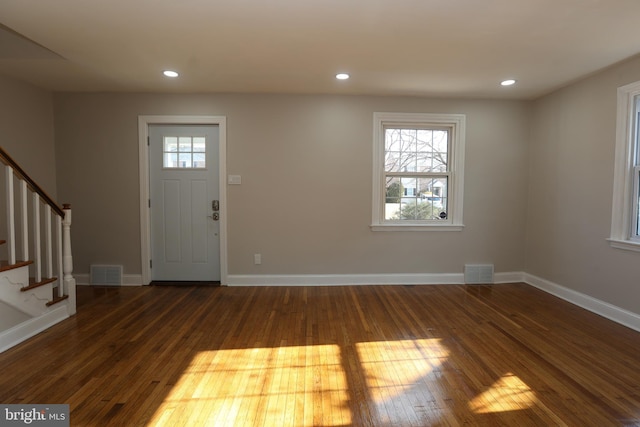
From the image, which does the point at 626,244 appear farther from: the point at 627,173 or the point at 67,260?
the point at 67,260

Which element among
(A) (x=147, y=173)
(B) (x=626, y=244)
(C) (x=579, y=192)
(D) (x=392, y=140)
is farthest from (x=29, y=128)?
(B) (x=626, y=244)

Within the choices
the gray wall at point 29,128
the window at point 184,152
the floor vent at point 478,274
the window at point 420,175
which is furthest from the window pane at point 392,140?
the gray wall at point 29,128

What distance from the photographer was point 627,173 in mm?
2996

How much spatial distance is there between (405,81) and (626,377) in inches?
124

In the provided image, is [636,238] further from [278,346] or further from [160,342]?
[160,342]

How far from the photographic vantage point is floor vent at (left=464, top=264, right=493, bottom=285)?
4215mm

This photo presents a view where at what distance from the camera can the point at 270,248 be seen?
411 centimetres

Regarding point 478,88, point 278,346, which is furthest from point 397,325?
point 478,88

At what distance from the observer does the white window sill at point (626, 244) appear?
113 inches

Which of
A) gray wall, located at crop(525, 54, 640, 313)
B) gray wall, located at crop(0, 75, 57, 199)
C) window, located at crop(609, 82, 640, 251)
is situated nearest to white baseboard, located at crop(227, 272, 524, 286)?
gray wall, located at crop(525, 54, 640, 313)

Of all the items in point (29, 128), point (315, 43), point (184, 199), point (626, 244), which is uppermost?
point (315, 43)

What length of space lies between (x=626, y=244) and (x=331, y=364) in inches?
120

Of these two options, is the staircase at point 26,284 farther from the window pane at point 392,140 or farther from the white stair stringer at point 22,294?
the window pane at point 392,140

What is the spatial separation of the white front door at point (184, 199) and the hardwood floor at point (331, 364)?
2.48 ft
